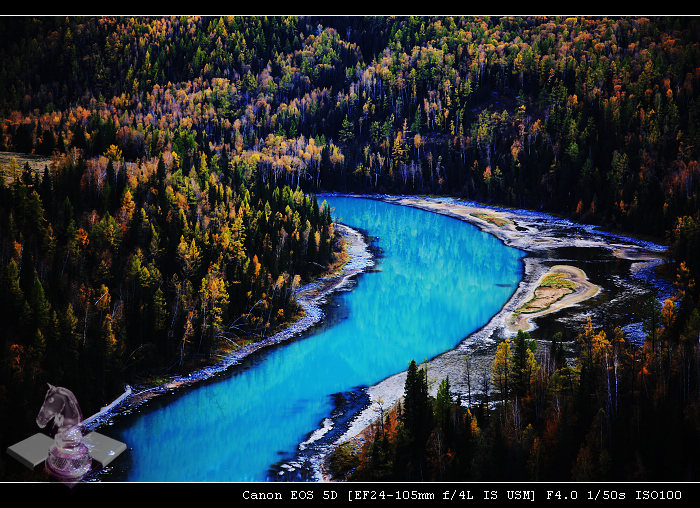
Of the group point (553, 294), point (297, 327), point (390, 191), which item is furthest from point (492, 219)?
point (297, 327)

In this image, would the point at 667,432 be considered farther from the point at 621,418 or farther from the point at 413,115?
the point at 413,115

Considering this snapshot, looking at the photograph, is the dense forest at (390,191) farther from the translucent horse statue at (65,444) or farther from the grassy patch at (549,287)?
the grassy patch at (549,287)

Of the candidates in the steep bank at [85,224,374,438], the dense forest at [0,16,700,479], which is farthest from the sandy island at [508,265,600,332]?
the steep bank at [85,224,374,438]

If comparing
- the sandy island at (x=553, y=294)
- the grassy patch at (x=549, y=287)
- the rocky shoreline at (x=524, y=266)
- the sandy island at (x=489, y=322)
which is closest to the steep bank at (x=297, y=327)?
the sandy island at (x=489, y=322)

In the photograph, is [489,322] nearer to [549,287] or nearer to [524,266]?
[549,287]

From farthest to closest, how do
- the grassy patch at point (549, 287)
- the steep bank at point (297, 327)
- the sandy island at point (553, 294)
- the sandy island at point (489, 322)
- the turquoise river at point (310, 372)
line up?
the grassy patch at point (549, 287)
the sandy island at point (553, 294)
the steep bank at point (297, 327)
the sandy island at point (489, 322)
the turquoise river at point (310, 372)
